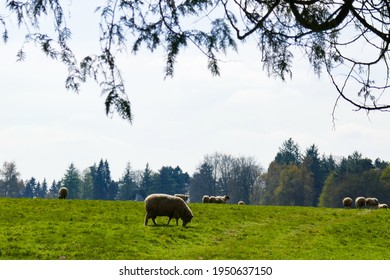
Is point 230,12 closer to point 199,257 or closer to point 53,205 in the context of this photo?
point 199,257

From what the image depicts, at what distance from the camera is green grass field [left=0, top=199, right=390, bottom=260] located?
1382 cm

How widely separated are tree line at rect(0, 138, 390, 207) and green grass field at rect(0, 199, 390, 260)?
209 ft

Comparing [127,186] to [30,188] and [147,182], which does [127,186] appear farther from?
[30,188]

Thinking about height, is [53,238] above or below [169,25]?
below

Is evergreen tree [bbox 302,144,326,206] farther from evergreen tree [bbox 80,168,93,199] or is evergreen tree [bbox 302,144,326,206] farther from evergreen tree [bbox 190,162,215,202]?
evergreen tree [bbox 80,168,93,199]

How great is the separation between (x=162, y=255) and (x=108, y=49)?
805 cm

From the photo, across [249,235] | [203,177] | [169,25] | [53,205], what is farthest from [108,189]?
[169,25]

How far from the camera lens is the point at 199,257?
13.2m

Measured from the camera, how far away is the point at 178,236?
1672 centimetres

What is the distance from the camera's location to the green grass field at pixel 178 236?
13.8 m

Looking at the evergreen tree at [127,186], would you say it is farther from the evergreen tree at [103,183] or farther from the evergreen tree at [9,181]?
the evergreen tree at [9,181]

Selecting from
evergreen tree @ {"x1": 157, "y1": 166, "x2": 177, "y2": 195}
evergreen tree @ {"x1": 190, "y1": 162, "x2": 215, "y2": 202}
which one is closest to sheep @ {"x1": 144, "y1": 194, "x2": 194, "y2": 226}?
evergreen tree @ {"x1": 190, "y1": 162, "x2": 215, "y2": 202}

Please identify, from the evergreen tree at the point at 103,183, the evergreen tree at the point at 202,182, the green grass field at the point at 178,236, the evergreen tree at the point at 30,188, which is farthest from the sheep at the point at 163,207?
the evergreen tree at the point at 30,188

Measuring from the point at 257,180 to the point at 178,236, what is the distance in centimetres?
9704
